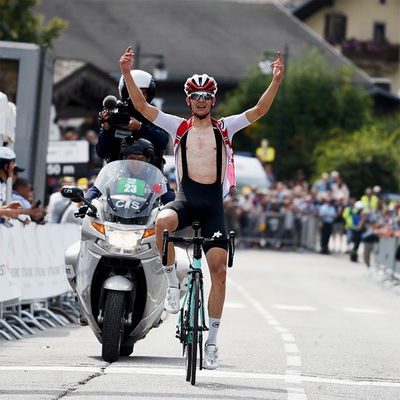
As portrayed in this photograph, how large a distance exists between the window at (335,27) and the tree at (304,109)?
67.6 ft

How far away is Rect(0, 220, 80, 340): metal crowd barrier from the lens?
13.2m

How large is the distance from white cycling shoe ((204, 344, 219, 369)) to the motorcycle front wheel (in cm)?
98

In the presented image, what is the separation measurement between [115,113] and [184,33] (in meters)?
65.1

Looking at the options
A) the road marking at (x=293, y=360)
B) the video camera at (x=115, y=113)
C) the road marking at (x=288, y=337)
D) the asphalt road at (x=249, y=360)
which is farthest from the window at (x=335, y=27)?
the video camera at (x=115, y=113)

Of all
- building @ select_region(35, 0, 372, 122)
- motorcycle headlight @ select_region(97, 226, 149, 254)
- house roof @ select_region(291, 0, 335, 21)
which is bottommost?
motorcycle headlight @ select_region(97, 226, 149, 254)

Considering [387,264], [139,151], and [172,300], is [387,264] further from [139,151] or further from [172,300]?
[172,300]

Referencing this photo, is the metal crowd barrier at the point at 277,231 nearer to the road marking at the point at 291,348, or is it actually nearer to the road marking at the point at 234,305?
the road marking at the point at 234,305

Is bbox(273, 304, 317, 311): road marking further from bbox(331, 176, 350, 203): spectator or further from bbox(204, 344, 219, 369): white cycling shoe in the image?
bbox(331, 176, 350, 203): spectator

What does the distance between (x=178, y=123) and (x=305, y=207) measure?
94.2 ft

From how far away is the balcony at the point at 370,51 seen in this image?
83.1 metres

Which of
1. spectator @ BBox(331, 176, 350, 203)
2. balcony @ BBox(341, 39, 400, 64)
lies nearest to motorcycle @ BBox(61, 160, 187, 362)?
spectator @ BBox(331, 176, 350, 203)

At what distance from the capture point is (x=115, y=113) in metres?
10.6

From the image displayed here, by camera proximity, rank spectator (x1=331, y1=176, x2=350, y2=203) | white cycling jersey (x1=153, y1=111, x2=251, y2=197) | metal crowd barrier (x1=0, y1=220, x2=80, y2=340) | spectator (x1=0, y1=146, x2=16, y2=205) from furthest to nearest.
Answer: spectator (x1=331, y1=176, x2=350, y2=203) < spectator (x1=0, y1=146, x2=16, y2=205) < metal crowd barrier (x1=0, y1=220, x2=80, y2=340) < white cycling jersey (x1=153, y1=111, x2=251, y2=197)

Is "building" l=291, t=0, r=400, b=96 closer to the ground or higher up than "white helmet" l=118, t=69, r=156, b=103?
higher up
